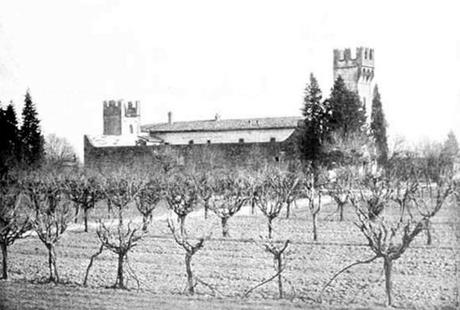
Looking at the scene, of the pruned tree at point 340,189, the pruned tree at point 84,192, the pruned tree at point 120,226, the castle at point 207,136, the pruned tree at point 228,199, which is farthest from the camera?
the castle at point 207,136

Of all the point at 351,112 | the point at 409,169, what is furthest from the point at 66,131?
the point at 351,112

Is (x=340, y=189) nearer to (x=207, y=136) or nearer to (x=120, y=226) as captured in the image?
(x=120, y=226)

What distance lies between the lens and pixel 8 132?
4.89m

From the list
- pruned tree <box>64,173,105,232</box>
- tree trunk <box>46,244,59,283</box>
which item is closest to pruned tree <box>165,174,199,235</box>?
pruned tree <box>64,173,105,232</box>

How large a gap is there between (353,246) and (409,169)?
121 inches

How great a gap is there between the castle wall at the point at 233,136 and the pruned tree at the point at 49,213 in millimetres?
12154

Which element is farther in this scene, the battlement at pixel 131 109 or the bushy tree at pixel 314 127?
the bushy tree at pixel 314 127

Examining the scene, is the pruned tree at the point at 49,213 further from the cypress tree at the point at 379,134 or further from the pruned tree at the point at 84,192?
the cypress tree at the point at 379,134

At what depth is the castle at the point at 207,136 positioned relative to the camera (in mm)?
8248

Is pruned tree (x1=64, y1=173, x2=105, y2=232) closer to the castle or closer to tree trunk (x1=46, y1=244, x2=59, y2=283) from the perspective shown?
the castle

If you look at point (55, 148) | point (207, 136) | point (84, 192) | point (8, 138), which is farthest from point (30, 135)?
point (207, 136)

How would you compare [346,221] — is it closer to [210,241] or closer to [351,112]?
[210,241]

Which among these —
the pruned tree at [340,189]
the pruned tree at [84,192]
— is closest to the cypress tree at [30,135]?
the pruned tree at [84,192]

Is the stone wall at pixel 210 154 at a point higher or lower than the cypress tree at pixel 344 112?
lower
